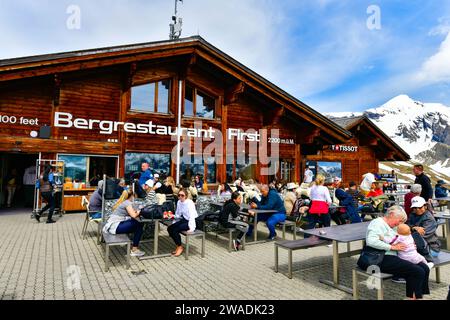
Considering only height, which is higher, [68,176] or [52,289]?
[68,176]

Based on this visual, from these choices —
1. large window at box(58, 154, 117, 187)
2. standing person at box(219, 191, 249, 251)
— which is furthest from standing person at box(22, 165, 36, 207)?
standing person at box(219, 191, 249, 251)

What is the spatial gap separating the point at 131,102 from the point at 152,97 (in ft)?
3.12

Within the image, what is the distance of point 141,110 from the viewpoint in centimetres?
1216

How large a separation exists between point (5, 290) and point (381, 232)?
16.7ft

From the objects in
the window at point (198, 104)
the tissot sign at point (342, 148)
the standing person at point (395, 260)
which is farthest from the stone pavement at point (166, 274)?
the tissot sign at point (342, 148)

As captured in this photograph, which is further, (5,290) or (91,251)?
(91,251)

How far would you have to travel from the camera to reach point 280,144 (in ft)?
50.0

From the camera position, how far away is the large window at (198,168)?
1280 cm

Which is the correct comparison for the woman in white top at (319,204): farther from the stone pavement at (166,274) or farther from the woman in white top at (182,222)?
the woman in white top at (182,222)

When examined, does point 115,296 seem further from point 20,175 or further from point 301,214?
point 20,175

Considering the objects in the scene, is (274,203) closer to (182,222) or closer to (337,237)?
(182,222)

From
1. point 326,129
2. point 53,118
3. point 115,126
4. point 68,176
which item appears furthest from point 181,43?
point 326,129

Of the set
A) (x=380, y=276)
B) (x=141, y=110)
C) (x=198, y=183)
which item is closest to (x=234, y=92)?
(x=141, y=110)
